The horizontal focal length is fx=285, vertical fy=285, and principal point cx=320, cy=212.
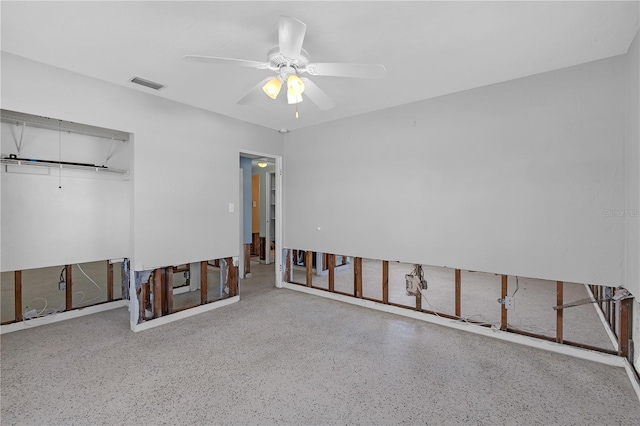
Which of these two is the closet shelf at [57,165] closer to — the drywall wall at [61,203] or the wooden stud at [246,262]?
the drywall wall at [61,203]

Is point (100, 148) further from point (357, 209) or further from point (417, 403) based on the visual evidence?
point (417, 403)

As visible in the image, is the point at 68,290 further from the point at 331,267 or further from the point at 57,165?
the point at 331,267

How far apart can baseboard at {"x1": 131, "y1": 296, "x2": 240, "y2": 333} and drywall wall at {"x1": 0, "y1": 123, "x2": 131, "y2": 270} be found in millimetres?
1223

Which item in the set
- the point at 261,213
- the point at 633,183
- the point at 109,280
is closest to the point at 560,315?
the point at 633,183

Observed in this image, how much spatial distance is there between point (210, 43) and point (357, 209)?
2.52 meters

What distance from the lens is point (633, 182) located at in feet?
6.95

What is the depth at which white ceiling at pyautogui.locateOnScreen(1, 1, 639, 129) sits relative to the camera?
1819 mm

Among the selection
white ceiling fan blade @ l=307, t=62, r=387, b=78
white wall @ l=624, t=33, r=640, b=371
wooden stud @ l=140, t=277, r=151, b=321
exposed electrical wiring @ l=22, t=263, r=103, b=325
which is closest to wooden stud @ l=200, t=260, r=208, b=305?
wooden stud @ l=140, t=277, r=151, b=321

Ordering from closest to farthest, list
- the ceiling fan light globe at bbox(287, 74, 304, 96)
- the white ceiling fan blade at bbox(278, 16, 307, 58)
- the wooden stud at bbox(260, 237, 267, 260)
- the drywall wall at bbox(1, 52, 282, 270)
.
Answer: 1. the white ceiling fan blade at bbox(278, 16, 307, 58)
2. the ceiling fan light globe at bbox(287, 74, 304, 96)
3. the drywall wall at bbox(1, 52, 282, 270)
4. the wooden stud at bbox(260, 237, 267, 260)

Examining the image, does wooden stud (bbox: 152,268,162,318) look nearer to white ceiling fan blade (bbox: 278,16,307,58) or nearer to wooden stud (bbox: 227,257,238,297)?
wooden stud (bbox: 227,257,238,297)

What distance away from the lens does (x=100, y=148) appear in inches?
148

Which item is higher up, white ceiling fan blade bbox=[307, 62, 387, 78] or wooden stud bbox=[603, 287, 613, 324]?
white ceiling fan blade bbox=[307, 62, 387, 78]

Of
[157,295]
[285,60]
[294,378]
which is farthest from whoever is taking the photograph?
[157,295]

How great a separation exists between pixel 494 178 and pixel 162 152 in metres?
3.61
